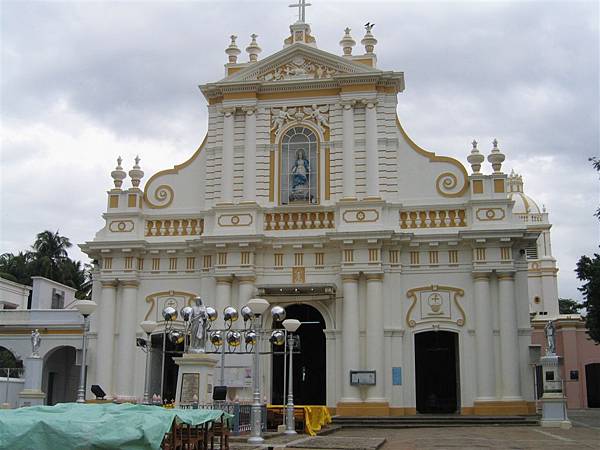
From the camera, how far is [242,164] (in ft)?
102

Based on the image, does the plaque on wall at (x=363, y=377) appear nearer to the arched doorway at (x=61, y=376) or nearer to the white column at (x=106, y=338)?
the white column at (x=106, y=338)

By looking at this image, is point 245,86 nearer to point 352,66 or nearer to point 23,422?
point 352,66

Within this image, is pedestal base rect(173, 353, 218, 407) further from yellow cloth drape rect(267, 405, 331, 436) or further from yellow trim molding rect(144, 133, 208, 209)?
yellow trim molding rect(144, 133, 208, 209)

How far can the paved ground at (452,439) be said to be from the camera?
1831 cm

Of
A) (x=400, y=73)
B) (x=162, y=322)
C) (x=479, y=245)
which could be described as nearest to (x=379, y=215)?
(x=479, y=245)

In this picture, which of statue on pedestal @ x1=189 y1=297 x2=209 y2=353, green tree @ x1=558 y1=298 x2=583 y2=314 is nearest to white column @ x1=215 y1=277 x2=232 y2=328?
statue on pedestal @ x1=189 y1=297 x2=209 y2=353

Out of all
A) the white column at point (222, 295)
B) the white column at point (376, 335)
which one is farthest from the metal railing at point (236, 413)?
the white column at point (222, 295)

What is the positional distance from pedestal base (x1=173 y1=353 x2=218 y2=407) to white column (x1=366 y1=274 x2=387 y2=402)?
8.82 m

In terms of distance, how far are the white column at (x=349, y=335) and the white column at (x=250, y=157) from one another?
5.11m

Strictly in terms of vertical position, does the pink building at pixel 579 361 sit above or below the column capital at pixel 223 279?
below

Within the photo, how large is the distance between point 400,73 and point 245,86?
6201mm

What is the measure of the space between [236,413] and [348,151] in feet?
43.8

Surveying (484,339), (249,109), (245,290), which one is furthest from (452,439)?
(249,109)

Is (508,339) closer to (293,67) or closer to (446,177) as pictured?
(446,177)
